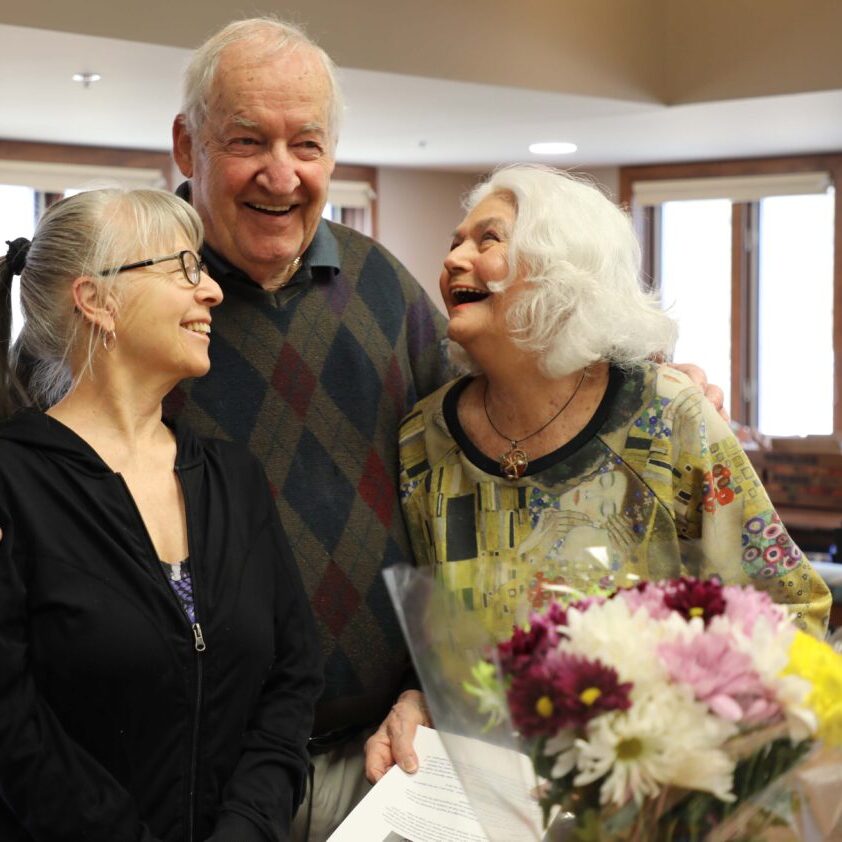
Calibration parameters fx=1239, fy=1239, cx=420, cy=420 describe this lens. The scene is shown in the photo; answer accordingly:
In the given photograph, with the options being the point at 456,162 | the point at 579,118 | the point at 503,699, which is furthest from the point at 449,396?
the point at 456,162

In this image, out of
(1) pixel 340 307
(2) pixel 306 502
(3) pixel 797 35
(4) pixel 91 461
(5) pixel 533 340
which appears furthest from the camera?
(3) pixel 797 35

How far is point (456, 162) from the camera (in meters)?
9.02

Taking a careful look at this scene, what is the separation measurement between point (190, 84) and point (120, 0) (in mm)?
3064

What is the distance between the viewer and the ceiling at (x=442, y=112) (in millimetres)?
5434

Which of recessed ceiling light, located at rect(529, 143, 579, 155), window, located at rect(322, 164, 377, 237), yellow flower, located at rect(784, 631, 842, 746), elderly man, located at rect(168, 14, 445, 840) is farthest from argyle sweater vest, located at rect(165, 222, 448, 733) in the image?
window, located at rect(322, 164, 377, 237)

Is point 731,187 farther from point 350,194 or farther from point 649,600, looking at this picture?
point 649,600

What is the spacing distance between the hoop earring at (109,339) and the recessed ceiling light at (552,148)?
6.77 m

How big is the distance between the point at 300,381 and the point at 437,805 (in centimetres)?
81

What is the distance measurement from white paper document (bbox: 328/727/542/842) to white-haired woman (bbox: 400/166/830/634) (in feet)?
1.01

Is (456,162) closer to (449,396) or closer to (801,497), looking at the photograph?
(801,497)

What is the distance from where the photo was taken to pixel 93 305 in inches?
66.5

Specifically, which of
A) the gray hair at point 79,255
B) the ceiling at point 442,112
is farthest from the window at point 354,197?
the gray hair at point 79,255

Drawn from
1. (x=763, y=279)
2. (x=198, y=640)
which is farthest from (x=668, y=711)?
(x=763, y=279)

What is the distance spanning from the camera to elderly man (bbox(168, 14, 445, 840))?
200cm
